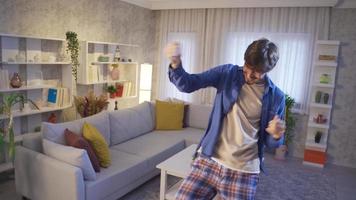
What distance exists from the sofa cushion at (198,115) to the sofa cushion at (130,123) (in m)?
0.66

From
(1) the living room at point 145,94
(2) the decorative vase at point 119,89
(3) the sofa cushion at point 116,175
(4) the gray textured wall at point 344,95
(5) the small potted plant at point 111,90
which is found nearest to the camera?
(3) the sofa cushion at point 116,175

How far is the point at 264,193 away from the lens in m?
3.19

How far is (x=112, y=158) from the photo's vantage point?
9.55ft

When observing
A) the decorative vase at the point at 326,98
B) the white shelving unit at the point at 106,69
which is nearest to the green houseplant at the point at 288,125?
the decorative vase at the point at 326,98

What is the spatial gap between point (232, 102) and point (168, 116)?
2834 mm

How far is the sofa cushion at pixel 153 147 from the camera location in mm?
3161

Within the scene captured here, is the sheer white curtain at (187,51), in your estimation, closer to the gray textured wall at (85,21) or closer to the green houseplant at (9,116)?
the gray textured wall at (85,21)

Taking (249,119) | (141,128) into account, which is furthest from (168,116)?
(249,119)

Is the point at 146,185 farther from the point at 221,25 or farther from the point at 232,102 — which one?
the point at 221,25

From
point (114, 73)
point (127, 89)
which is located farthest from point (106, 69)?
point (127, 89)

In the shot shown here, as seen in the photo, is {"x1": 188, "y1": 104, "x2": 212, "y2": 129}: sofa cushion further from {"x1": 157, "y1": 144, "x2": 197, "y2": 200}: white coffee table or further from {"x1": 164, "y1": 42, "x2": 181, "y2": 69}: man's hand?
{"x1": 164, "y1": 42, "x2": 181, "y2": 69}: man's hand

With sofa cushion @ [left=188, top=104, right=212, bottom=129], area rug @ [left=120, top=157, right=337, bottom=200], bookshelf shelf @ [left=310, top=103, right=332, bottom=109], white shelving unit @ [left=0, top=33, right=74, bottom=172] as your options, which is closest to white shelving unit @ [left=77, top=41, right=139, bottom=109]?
white shelving unit @ [left=0, top=33, right=74, bottom=172]

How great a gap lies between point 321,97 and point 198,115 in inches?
73.9

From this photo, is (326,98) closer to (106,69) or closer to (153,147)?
(153,147)
